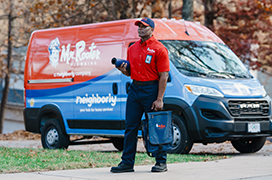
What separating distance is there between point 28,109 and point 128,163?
5.78 m

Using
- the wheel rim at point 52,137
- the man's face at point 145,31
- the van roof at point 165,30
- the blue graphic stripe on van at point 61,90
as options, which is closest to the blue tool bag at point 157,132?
the man's face at point 145,31

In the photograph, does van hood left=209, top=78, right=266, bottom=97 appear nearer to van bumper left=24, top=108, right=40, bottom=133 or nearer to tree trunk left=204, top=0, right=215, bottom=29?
van bumper left=24, top=108, right=40, bottom=133

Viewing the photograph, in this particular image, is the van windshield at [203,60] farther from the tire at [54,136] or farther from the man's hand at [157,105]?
the tire at [54,136]

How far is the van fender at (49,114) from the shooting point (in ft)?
35.0

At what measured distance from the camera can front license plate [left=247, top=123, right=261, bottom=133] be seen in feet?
28.3

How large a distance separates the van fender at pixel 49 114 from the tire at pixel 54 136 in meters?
0.12

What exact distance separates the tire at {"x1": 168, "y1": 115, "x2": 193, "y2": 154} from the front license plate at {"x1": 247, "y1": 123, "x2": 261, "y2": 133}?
1.04m

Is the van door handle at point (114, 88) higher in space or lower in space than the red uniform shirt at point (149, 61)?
lower

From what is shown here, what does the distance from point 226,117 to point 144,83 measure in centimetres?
295

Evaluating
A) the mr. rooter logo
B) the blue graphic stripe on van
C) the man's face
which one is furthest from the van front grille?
the man's face

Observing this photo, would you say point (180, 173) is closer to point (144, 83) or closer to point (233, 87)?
point (144, 83)

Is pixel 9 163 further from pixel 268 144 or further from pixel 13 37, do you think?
pixel 13 37

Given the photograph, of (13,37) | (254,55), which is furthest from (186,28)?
(13,37)

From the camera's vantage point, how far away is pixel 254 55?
58.1 ft
